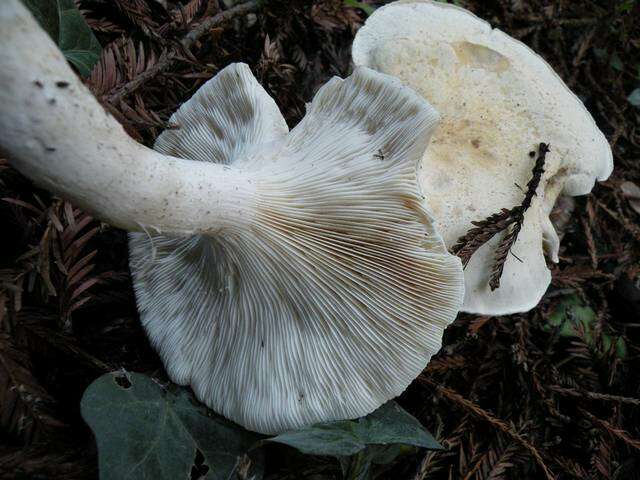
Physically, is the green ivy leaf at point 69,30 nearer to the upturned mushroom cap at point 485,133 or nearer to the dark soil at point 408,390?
the dark soil at point 408,390

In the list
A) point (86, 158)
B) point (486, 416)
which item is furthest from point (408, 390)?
point (86, 158)

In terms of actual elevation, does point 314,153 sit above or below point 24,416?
above

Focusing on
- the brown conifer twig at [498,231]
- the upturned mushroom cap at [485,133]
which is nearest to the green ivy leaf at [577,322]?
the upturned mushroom cap at [485,133]

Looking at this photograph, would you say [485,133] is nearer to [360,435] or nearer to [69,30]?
[360,435]

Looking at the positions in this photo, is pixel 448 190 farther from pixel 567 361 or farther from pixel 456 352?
pixel 567 361

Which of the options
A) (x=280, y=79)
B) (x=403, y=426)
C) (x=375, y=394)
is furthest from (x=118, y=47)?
(x=403, y=426)

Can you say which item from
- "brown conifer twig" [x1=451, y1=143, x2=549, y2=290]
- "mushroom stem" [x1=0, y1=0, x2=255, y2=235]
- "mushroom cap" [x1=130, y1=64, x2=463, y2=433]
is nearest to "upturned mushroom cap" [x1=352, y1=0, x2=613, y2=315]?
"brown conifer twig" [x1=451, y1=143, x2=549, y2=290]
